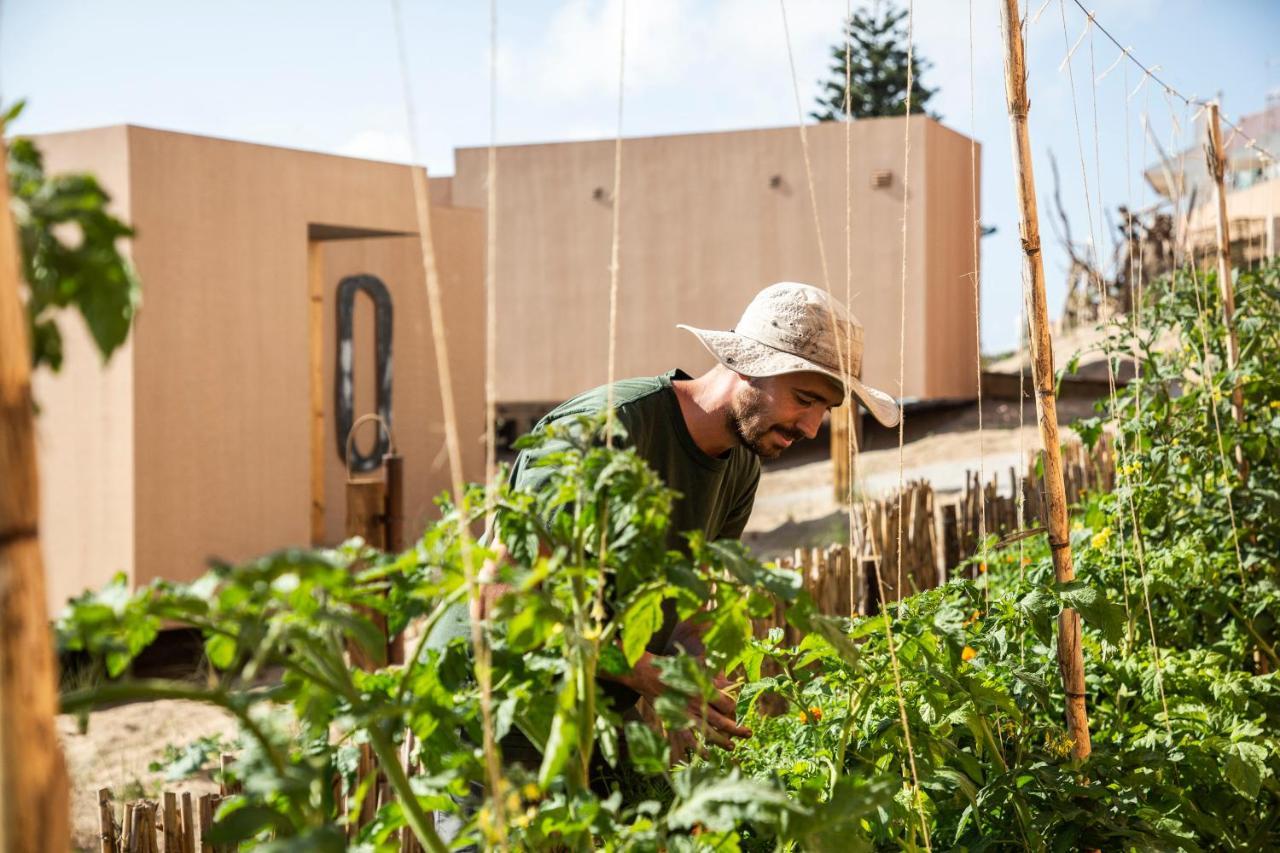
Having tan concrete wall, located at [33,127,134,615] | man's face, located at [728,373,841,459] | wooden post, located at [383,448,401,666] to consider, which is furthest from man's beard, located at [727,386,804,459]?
tan concrete wall, located at [33,127,134,615]

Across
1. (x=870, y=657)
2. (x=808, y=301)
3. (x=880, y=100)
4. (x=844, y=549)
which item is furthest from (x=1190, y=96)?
(x=880, y=100)

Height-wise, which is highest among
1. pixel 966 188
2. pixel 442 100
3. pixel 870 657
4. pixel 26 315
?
pixel 966 188

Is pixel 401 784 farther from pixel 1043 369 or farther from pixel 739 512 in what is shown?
pixel 739 512

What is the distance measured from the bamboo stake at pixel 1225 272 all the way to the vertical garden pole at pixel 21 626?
313cm

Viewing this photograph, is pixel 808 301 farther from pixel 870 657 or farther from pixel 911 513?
pixel 911 513

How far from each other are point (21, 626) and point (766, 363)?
159 cm

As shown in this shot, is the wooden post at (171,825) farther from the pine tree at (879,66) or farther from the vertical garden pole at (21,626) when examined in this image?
the pine tree at (879,66)

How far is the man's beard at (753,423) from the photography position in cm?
217

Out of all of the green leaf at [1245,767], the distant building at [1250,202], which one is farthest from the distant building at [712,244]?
the green leaf at [1245,767]

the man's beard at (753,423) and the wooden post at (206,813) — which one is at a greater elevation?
the man's beard at (753,423)

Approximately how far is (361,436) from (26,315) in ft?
30.7

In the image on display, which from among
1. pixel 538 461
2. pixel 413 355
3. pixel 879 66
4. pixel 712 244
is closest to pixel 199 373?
pixel 413 355

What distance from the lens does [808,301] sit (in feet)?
6.82

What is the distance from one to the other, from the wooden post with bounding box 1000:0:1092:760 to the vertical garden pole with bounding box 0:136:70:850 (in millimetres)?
1538
